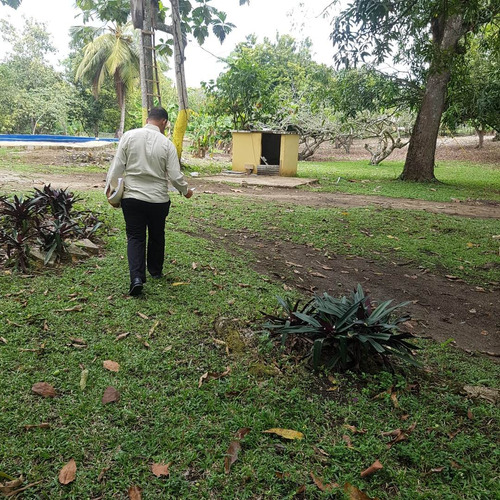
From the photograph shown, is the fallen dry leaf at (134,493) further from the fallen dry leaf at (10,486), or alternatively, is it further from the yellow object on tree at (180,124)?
the yellow object on tree at (180,124)

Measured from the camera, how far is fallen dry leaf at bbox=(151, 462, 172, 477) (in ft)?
7.24

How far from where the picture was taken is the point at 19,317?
11.9 ft

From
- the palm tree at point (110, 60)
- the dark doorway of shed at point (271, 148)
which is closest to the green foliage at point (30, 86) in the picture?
the palm tree at point (110, 60)

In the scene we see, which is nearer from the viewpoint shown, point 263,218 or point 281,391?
point 281,391

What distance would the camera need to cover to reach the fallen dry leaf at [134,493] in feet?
6.81

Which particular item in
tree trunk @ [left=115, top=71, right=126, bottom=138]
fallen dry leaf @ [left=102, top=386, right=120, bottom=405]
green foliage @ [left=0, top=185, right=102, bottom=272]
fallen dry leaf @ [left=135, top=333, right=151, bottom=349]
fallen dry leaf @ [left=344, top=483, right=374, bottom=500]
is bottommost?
fallen dry leaf @ [left=344, top=483, right=374, bottom=500]

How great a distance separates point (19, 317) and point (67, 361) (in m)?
0.84

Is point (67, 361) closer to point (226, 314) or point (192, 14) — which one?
point (226, 314)

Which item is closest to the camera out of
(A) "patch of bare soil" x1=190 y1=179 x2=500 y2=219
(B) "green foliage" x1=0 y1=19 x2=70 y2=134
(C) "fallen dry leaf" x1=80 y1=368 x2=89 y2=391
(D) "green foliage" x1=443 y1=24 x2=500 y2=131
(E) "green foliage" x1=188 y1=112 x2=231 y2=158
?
(C) "fallen dry leaf" x1=80 y1=368 x2=89 y2=391

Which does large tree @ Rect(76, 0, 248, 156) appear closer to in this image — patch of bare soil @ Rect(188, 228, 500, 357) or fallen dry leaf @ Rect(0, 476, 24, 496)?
patch of bare soil @ Rect(188, 228, 500, 357)

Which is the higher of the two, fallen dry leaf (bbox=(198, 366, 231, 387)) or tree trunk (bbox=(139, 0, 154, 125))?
tree trunk (bbox=(139, 0, 154, 125))

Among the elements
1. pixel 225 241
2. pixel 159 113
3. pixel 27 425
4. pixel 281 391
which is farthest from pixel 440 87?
pixel 27 425

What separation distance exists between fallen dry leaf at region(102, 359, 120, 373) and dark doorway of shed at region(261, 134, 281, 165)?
15020 mm

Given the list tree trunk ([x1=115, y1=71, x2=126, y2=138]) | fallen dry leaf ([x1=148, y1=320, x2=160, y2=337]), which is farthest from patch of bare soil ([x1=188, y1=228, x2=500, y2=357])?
tree trunk ([x1=115, y1=71, x2=126, y2=138])
